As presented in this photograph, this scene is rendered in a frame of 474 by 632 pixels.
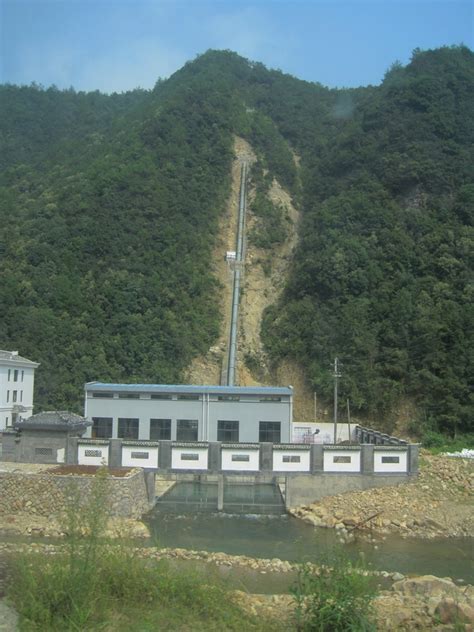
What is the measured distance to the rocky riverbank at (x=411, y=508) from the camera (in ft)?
63.1

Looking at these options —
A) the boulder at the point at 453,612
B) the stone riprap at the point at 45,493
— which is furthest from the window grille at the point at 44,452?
the boulder at the point at 453,612

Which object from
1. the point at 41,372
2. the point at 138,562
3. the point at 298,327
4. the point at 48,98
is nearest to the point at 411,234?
the point at 298,327

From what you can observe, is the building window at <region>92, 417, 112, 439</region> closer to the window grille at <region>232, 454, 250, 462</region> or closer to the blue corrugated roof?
the blue corrugated roof

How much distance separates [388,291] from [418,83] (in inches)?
1091

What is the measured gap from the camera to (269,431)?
90.0 feet

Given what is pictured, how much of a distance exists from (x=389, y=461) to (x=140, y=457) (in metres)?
8.66

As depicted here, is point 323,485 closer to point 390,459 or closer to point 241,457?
point 390,459

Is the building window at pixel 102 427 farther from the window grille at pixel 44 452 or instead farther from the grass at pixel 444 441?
the grass at pixel 444 441

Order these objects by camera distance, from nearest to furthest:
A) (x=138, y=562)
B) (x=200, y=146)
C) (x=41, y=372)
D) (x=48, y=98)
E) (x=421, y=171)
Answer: (x=138, y=562), (x=41, y=372), (x=421, y=171), (x=200, y=146), (x=48, y=98)

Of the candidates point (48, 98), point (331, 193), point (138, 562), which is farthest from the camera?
point (48, 98)

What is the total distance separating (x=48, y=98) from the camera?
91.2 meters

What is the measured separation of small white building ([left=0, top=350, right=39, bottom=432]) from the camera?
3316 centimetres

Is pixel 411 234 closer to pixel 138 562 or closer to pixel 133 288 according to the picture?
pixel 133 288

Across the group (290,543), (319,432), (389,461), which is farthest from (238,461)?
(319,432)
